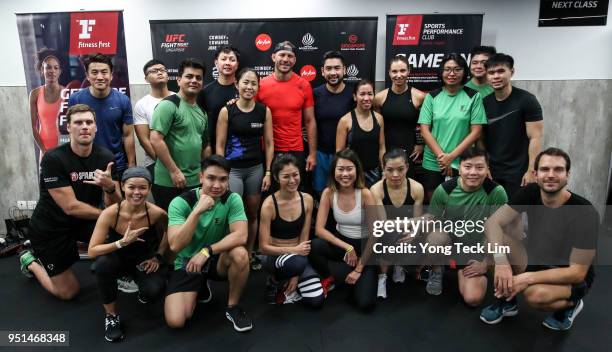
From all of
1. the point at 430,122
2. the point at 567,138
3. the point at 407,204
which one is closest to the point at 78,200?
the point at 407,204

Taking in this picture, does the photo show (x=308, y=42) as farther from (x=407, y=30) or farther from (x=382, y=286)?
(x=382, y=286)

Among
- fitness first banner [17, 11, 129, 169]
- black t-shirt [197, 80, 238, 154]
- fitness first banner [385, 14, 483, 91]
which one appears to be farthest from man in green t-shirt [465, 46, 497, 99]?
fitness first banner [17, 11, 129, 169]

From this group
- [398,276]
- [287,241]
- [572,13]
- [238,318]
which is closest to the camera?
[238,318]

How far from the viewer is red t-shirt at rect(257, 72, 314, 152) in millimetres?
3420

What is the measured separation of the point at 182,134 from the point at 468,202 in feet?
7.33

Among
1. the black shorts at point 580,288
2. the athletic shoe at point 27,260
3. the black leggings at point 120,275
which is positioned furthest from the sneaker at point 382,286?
the athletic shoe at point 27,260

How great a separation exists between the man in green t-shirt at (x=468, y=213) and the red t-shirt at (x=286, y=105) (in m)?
1.29

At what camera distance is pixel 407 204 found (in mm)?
3070

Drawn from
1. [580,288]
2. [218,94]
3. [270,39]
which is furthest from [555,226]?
[270,39]

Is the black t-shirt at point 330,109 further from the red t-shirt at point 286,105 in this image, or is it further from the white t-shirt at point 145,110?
the white t-shirt at point 145,110

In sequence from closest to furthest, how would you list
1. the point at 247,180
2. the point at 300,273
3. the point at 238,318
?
the point at 238,318, the point at 300,273, the point at 247,180

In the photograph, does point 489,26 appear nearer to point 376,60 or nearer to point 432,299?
point 376,60

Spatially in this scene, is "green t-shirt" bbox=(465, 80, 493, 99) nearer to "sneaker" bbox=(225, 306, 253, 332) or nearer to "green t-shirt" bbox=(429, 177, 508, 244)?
"green t-shirt" bbox=(429, 177, 508, 244)

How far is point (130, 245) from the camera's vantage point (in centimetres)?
271
